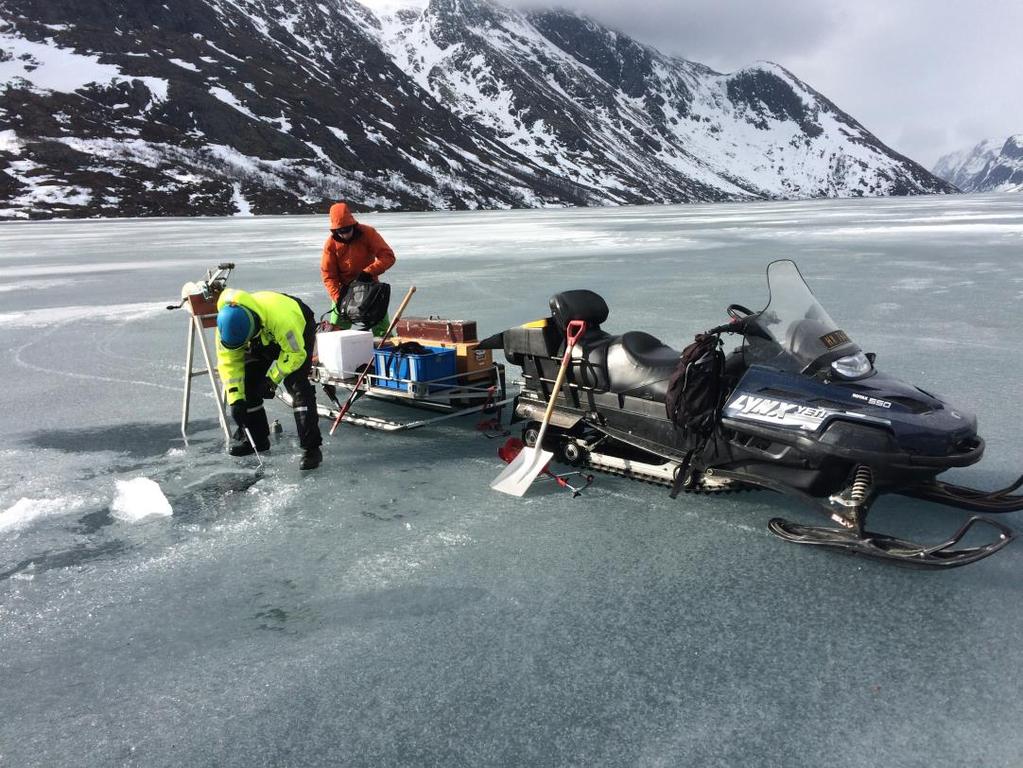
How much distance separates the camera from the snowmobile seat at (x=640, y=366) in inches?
158

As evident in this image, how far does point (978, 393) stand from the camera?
5.55 metres

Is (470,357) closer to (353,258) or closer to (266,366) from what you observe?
(266,366)

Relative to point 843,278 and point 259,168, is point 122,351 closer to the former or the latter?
point 843,278

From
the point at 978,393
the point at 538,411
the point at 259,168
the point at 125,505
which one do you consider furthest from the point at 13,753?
the point at 259,168

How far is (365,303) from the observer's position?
626cm

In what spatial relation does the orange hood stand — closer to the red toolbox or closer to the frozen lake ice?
the red toolbox

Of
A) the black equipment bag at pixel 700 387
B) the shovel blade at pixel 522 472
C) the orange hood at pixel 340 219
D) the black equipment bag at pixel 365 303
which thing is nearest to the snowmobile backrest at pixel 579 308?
the shovel blade at pixel 522 472

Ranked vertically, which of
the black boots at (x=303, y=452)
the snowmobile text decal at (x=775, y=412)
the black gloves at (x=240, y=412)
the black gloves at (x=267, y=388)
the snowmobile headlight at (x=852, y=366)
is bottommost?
the black boots at (x=303, y=452)

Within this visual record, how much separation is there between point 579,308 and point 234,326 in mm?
2167

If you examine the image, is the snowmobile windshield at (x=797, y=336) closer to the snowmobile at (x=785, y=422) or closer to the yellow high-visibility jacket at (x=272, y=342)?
the snowmobile at (x=785, y=422)

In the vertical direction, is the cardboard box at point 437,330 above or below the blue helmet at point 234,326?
below

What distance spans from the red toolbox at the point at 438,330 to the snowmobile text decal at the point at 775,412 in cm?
281

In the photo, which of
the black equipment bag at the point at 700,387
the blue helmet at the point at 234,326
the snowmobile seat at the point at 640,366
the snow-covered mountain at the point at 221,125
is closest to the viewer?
the black equipment bag at the point at 700,387

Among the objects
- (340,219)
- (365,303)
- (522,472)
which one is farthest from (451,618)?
(340,219)
